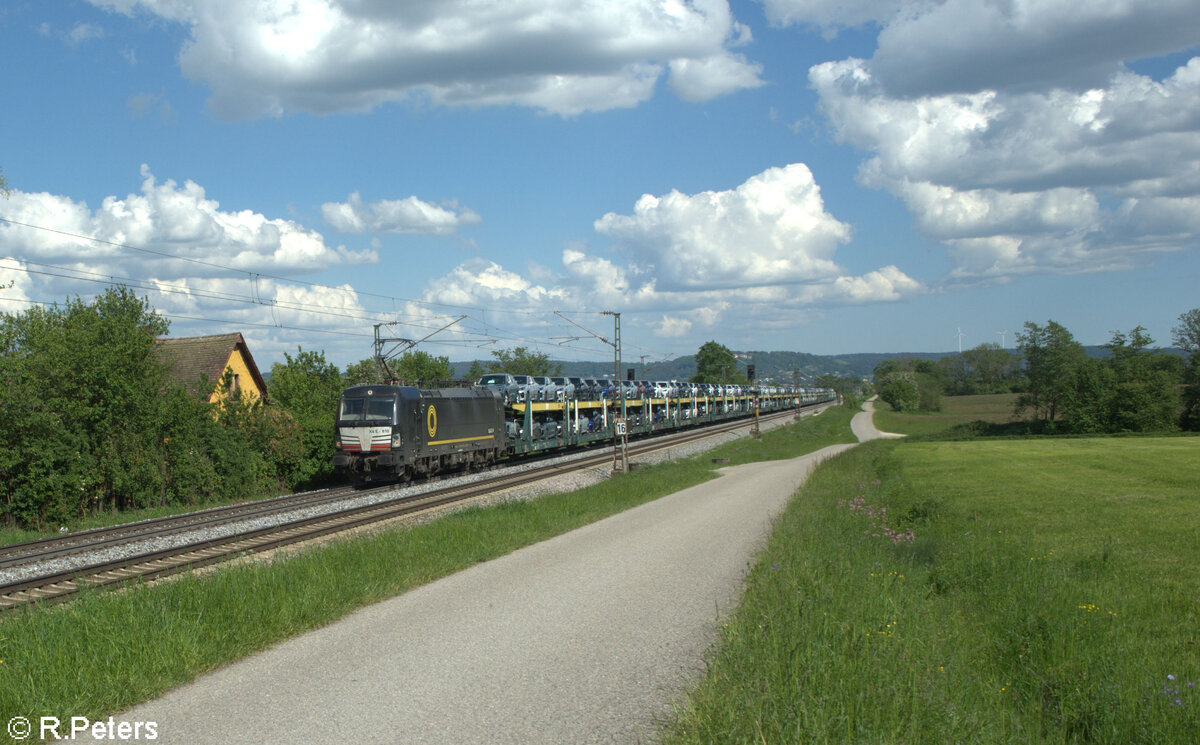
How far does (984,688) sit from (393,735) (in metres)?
4.78

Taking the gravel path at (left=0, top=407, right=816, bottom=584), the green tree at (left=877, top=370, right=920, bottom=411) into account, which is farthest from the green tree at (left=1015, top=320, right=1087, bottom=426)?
the gravel path at (left=0, top=407, right=816, bottom=584)

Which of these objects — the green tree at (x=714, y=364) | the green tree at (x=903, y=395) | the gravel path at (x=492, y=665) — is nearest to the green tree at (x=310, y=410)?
the gravel path at (x=492, y=665)

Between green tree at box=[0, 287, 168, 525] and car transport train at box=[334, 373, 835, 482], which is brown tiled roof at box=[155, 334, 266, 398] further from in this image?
green tree at box=[0, 287, 168, 525]

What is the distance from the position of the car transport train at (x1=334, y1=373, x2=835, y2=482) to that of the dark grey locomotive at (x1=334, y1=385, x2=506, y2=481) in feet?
0.11

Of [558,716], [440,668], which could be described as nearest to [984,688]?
[558,716]

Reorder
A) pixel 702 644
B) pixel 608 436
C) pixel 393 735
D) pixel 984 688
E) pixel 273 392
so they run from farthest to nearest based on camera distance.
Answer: pixel 608 436, pixel 273 392, pixel 702 644, pixel 984 688, pixel 393 735

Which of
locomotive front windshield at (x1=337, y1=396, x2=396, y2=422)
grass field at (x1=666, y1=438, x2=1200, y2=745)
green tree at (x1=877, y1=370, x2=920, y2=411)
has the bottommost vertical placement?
green tree at (x1=877, y1=370, x2=920, y2=411)

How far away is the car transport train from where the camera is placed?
91.7ft

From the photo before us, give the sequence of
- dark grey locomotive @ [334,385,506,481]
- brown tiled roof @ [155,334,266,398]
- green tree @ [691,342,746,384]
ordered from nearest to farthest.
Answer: dark grey locomotive @ [334,385,506,481] < brown tiled roof @ [155,334,266,398] < green tree @ [691,342,746,384]

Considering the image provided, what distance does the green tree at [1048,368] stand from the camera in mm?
82881

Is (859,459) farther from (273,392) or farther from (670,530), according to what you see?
(273,392)

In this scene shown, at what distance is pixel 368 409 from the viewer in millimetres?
28203

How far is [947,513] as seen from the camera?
18.8 metres

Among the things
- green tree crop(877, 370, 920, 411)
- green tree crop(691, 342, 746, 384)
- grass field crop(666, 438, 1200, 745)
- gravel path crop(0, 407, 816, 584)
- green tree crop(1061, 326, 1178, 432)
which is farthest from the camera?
green tree crop(691, 342, 746, 384)
